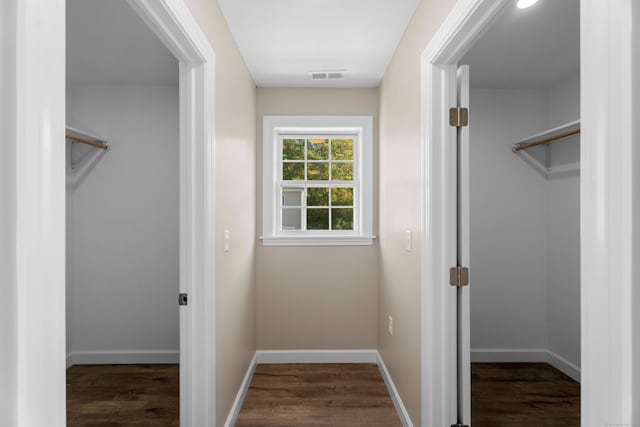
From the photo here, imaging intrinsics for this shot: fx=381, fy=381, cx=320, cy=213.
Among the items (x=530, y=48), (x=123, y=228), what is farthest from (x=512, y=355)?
(x=123, y=228)

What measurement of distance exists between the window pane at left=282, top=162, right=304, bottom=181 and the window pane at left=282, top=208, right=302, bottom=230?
0.30m

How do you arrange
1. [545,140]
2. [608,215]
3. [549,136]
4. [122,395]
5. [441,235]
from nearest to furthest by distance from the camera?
[608,215] < [441,235] < [122,395] < [545,140] < [549,136]

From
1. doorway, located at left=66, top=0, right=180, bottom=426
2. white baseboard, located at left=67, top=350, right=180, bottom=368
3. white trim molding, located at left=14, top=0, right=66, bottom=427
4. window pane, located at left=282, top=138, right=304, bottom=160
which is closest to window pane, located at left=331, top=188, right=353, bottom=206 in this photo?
window pane, located at left=282, top=138, right=304, bottom=160

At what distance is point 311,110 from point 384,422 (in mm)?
2583

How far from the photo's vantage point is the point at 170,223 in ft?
11.4

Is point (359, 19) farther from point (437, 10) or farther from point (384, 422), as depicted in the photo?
point (384, 422)

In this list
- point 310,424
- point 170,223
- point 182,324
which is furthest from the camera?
point 170,223

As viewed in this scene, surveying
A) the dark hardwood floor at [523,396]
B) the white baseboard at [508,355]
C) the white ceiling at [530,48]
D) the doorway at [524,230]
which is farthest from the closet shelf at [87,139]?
the white baseboard at [508,355]

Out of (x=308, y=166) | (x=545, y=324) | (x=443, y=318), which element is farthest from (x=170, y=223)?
(x=545, y=324)

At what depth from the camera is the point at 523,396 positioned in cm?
290

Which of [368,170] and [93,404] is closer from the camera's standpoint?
[93,404]

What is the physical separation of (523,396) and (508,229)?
4.62 feet

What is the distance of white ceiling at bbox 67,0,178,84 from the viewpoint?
219cm

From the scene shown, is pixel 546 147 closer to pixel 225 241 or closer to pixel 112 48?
pixel 225 241
